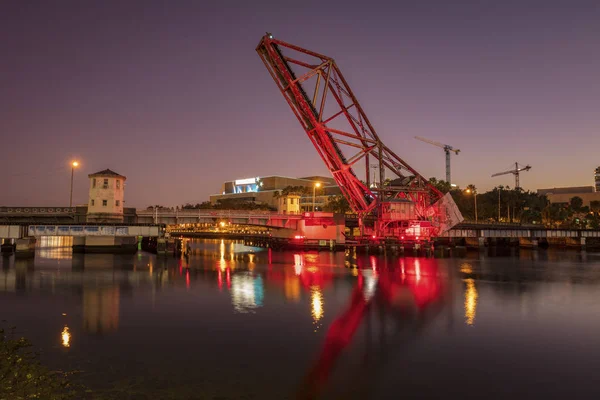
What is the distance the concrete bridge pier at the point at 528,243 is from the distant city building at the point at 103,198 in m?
82.0

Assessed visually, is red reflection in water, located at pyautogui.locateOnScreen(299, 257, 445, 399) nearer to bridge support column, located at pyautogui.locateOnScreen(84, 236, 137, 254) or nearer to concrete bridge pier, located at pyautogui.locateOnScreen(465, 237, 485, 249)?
bridge support column, located at pyautogui.locateOnScreen(84, 236, 137, 254)

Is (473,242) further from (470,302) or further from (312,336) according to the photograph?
(312,336)

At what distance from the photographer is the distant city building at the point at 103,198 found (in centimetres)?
5962

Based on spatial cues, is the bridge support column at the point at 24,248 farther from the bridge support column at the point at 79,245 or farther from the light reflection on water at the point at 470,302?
the light reflection on water at the point at 470,302

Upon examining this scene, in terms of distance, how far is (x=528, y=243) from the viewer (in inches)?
3752

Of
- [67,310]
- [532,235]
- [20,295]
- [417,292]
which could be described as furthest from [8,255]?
[532,235]

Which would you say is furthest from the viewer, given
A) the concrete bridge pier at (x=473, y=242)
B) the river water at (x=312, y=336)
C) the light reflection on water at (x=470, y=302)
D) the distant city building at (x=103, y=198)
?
the concrete bridge pier at (x=473, y=242)

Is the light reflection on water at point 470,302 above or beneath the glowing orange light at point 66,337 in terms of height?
beneath

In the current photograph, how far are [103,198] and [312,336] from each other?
5324 cm

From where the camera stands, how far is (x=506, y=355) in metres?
13.7

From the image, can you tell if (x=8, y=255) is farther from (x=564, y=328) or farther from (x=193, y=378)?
(x=564, y=328)

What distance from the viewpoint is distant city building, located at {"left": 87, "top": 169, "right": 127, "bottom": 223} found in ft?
196

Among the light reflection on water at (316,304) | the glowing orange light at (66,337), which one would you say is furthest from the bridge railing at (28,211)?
the glowing orange light at (66,337)

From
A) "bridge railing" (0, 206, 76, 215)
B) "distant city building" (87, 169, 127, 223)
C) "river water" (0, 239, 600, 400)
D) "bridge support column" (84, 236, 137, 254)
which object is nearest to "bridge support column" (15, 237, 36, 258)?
"bridge support column" (84, 236, 137, 254)
